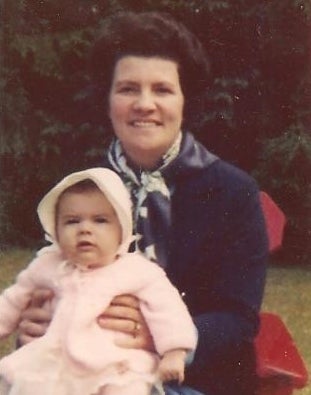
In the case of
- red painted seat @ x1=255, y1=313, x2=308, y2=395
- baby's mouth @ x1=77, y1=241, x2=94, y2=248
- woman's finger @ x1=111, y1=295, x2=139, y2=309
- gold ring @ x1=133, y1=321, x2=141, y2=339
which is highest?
baby's mouth @ x1=77, y1=241, x2=94, y2=248

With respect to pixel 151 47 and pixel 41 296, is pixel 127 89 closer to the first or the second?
pixel 151 47

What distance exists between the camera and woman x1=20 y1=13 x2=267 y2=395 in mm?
1466

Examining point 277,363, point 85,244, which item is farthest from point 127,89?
point 277,363

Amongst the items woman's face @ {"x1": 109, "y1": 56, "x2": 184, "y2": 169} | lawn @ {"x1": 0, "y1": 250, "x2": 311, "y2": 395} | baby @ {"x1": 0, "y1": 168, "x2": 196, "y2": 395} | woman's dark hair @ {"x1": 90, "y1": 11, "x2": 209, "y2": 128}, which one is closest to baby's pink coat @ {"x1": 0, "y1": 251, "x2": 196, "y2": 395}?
baby @ {"x1": 0, "y1": 168, "x2": 196, "y2": 395}

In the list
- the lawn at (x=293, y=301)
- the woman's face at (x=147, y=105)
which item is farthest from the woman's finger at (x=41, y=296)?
the lawn at (x=293, y=301)

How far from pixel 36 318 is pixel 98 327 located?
0.10 m

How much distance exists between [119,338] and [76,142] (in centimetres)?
55

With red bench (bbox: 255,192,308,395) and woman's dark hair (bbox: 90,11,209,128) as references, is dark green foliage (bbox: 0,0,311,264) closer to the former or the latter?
woman's dark hair (bbox: 90,11,209,128)

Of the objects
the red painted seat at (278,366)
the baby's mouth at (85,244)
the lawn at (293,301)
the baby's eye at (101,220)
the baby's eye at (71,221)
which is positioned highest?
the baby's eye at (101,220)

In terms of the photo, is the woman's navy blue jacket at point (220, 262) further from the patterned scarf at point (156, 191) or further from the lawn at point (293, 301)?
the lawn at point (293, 301)

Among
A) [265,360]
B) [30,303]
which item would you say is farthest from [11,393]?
[265,360]

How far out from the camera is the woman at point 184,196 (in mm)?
1466

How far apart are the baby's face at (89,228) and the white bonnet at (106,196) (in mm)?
10

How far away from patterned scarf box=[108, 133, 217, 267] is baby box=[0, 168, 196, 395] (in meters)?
0.08
